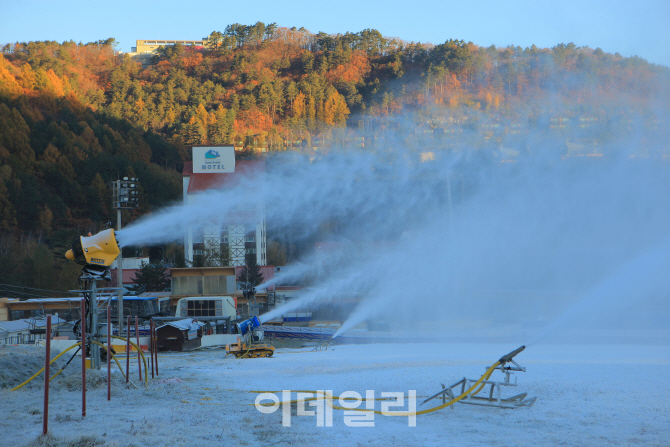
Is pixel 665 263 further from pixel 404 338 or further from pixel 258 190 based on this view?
pixel 258 190

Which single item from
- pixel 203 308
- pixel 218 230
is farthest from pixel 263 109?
pixel 203 308

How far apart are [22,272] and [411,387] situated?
2018 inches

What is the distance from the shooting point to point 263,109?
Result: 137125mm

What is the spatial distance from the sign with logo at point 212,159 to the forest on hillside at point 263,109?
12316mm

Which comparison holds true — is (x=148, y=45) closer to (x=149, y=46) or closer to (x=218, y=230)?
(x=149, y=46)

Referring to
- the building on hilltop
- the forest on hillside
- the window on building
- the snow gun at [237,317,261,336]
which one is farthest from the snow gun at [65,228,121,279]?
the building on hilltop

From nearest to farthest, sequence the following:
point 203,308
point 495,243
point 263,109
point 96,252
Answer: point 96,252 < point 203,308 < point 495,243 < point 263,109

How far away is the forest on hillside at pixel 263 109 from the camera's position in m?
55.8

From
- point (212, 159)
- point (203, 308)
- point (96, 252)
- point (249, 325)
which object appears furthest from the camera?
point (212, 159)

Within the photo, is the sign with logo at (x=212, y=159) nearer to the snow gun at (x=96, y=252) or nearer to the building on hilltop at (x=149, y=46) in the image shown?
the snow gun at (x=96, y=252)

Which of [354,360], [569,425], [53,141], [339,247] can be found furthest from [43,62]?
[569,425]

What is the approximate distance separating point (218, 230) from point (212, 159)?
9564 mm

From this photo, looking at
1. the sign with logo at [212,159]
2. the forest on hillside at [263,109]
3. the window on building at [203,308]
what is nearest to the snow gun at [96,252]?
the window on building at [203,308]

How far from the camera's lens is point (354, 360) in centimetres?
1667
